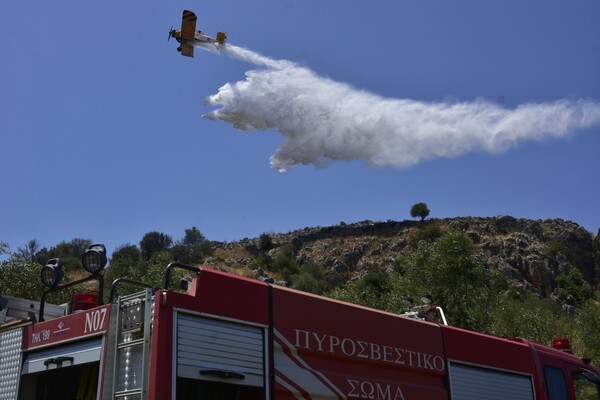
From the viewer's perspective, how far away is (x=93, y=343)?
225 inches

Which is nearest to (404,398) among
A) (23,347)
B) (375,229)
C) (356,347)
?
(356,347)

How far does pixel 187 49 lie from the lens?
3391 centimetres

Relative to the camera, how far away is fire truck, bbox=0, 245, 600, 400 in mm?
5375

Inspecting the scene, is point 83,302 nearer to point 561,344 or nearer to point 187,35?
point 561,344

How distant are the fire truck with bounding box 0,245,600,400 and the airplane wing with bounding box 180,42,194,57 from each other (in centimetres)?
2774

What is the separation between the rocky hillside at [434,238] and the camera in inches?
3428

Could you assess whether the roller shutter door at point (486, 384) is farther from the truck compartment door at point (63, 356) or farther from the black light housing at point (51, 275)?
the black light housing at point (51, 275)

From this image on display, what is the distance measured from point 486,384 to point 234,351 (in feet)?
13.8

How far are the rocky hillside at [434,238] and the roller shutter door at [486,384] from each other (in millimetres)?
68265

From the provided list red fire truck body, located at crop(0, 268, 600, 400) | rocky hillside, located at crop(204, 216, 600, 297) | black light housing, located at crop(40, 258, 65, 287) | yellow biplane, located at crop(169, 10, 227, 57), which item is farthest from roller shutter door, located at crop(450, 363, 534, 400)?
rocky hillside, located at crop(204, 216, 600, 297)

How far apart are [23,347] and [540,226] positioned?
10640cm

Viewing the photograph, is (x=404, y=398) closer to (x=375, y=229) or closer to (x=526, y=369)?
(x=526, y=369)

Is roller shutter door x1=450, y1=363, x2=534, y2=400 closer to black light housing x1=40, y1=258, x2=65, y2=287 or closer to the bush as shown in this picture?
black light housing x1=40, y1=258, x2=65, y2=287

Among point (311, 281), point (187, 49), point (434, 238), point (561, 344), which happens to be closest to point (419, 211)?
point (434, 238)
